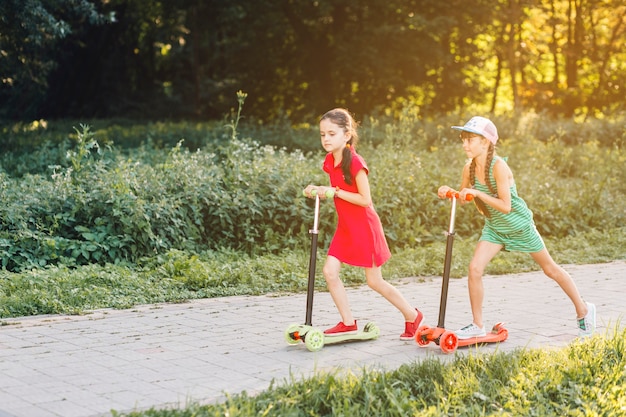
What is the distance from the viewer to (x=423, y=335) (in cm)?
653

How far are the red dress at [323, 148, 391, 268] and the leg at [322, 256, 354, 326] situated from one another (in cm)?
7

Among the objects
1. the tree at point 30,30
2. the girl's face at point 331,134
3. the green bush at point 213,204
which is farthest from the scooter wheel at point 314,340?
the tree at point 30,30

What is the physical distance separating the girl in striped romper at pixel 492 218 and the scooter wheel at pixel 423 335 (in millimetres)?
283

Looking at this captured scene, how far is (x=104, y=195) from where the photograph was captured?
10.1m

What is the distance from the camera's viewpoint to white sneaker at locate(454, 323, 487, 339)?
6.70 metres

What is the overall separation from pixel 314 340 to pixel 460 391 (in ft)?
4.46

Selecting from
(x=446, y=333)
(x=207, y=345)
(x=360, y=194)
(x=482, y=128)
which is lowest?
(x=207, y=345)

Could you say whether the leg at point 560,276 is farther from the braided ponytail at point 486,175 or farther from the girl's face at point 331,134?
the girl's face at point 331,134

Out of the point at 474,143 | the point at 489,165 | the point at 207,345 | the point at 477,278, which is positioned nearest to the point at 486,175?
the point at 489,165

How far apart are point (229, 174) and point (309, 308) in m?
4.99

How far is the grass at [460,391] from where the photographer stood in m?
4.94

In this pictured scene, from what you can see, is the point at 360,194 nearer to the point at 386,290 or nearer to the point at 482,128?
the point at 386,290

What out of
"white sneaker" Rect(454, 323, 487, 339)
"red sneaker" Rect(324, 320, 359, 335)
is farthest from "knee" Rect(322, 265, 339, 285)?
"white sneaker" Rect(454, 323, 487, 339)

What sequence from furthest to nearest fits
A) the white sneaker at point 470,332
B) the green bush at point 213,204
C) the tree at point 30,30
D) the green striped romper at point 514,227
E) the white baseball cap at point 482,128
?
the tree at point 30,30, the green bush at point 213,204, the green striped romper at point 514,227, the white sneaker at point 470,332, the white baseball cap at point 482,128
